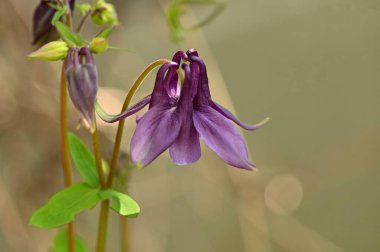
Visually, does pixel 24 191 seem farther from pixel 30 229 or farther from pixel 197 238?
pixel 197 238

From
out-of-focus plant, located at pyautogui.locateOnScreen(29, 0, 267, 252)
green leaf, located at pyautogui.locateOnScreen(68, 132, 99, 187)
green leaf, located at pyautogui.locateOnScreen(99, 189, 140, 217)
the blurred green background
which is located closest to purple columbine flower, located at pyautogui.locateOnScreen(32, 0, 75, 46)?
out-of-focus plant, located at pyautogui.locateOnScreen(29, 0, 267, 252)

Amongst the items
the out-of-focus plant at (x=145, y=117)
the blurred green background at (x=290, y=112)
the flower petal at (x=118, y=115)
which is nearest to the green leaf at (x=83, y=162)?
the out-of-focus plant at (x=145, y=117)

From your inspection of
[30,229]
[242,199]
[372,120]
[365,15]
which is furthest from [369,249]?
[30,229]

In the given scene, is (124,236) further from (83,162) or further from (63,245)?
(83,162)

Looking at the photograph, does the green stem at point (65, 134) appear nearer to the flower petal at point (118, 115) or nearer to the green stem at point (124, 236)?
the flower petal at point (118, 115)

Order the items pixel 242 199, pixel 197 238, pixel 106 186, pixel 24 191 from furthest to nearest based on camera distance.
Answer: pixel 197 238 < pixel 242 199 < pixel 24 191 < pixel 106 186

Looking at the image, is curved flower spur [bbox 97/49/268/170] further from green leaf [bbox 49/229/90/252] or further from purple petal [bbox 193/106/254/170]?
green leaf [bbox 49/229/90/252]
